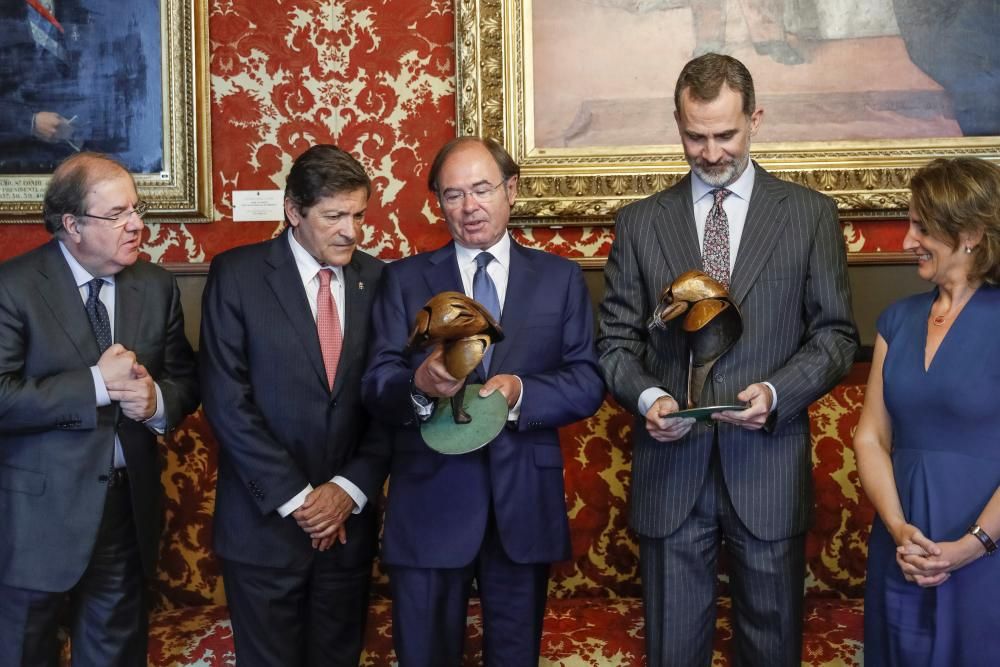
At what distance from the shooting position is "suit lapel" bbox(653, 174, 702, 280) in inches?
103

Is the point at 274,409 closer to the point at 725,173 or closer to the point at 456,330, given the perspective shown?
the point at 456,330

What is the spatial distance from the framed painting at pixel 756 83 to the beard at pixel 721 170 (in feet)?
4.29

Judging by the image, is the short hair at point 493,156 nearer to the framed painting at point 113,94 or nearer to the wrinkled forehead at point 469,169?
the wrinkled forehead at point 469,169

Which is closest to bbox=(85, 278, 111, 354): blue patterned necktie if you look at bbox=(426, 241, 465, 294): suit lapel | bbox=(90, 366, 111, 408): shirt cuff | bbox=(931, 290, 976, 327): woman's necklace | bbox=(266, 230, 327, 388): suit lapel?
bbox=(90, 366, 111, 408): shirt cuff

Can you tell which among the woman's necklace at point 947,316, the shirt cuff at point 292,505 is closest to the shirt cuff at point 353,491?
the shirt cuff at point 292,505

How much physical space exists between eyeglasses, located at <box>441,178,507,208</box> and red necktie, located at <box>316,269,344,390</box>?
51cm

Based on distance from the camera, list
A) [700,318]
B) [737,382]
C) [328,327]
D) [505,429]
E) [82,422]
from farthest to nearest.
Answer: [328,327] → [82,422] → [505,429] → [737,382] → [700,318]

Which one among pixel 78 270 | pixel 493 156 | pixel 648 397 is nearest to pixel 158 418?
pixel 78 270

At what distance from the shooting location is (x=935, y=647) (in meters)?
2.40

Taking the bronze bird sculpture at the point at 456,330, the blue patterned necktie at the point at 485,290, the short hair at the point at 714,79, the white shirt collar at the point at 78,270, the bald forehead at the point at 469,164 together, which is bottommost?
the bronze bird sculpture at the point at 456,330

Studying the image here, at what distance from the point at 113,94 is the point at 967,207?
10.7 feet

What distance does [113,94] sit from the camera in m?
4.07

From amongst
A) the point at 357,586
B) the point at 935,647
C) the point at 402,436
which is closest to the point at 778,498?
the point at 935,647

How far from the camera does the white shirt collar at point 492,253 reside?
9.11 feet
